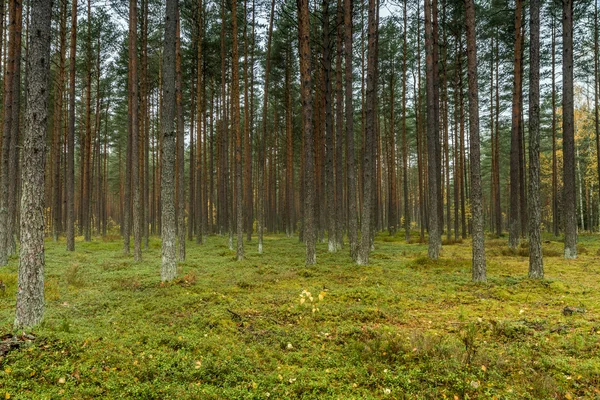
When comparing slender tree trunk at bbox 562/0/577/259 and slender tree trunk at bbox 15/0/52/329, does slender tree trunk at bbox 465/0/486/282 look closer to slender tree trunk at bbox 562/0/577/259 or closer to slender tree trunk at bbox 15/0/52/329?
slender tree trunk at bbox 562/0/577/259

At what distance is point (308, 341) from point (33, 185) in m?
5.35

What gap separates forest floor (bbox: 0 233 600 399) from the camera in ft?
12.7

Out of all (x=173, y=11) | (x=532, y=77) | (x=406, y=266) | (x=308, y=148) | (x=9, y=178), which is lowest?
(x=406, y=266)

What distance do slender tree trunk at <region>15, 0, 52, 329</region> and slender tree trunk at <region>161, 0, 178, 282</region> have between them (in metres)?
4.02

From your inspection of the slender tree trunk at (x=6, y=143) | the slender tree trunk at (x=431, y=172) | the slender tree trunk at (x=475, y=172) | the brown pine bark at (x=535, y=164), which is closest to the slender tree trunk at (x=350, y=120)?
the slender tree trunk at (x=431, y=172)

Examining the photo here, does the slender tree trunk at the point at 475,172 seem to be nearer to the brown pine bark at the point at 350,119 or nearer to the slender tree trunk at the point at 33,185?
the brown pine bark at the point at 350,119

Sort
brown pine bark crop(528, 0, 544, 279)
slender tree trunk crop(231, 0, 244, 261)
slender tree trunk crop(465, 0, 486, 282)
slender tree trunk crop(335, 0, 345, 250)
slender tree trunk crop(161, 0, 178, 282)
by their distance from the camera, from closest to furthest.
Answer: slender tree trunk crop(465, 0, 486, 282) → brown pine bark crop(528, 0, 544, 279) → slender tree trunk crop(161, 0, 178, 282) → slender tree trunk crop(231, 0, 244, 261) → slender tree trunk crop(335, 0, 345, 250)

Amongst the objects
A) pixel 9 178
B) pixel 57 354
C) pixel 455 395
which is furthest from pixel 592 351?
pixel 9 178

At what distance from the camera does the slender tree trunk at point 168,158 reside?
960 centimetres

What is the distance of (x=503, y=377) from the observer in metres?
4.05

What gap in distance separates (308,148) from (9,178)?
11.6 meters

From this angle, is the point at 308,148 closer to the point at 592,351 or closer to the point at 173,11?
the point at 173,11

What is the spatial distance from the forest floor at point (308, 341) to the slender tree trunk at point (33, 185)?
17.8 inches

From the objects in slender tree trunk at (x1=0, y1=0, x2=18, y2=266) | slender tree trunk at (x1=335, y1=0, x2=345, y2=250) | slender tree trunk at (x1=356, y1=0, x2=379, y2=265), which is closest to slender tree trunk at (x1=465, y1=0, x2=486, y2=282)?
slender tree trunk at (x1=356, y1=0, x2=379, y2=265)
